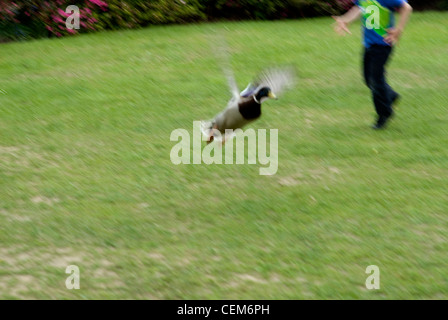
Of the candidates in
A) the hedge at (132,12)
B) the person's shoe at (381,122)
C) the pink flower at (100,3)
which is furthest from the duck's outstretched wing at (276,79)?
the pink flower at (100,3)

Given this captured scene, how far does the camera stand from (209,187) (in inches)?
251

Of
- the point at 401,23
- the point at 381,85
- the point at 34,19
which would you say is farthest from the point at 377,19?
the point at 34,19

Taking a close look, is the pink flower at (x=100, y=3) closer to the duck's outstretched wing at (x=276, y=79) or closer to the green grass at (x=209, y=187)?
the green grass at (x=209, y=187)

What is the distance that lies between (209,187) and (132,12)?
7256mm

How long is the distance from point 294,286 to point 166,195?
1826 millimetres

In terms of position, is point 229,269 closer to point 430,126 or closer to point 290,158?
point 290,158

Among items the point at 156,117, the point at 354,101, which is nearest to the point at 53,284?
the point at 156,117

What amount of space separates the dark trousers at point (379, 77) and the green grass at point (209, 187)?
26 centimetres

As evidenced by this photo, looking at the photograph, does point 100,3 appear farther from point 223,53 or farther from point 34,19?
point 223,53

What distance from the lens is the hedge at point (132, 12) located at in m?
12.3

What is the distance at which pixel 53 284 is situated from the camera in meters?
4.71

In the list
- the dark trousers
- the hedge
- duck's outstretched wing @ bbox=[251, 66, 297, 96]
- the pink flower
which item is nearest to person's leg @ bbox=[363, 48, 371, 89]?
the dark trousers

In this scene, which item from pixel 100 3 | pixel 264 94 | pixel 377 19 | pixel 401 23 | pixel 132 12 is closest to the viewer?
pixel 264 94

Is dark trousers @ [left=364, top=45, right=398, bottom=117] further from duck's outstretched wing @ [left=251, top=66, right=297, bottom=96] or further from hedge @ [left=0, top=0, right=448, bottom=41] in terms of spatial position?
hedge @ [left=0, top=0, right=448, bottom=41]
